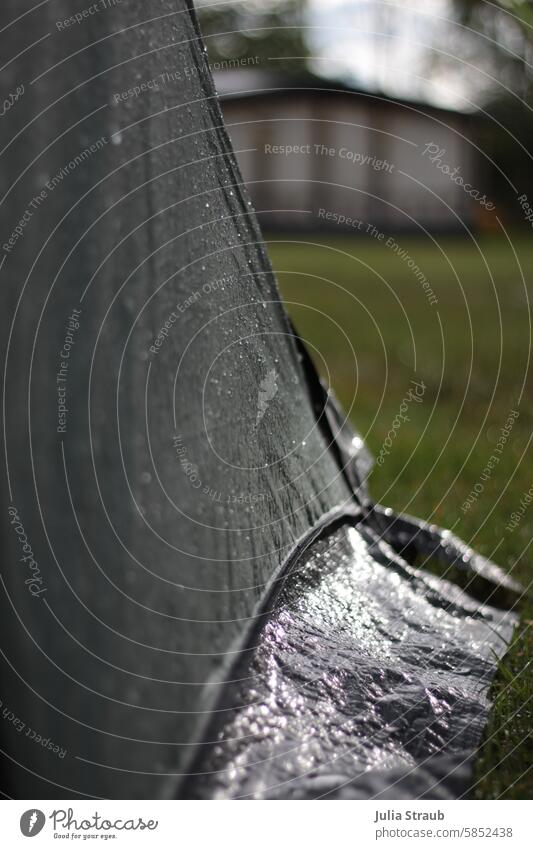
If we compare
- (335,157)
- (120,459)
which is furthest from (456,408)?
(335,157)

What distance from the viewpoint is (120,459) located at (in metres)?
1.04

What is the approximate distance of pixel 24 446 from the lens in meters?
1.05

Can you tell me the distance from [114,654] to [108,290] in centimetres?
41

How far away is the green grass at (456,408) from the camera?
4.79 ft

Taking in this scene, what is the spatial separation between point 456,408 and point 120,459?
2767 mm
